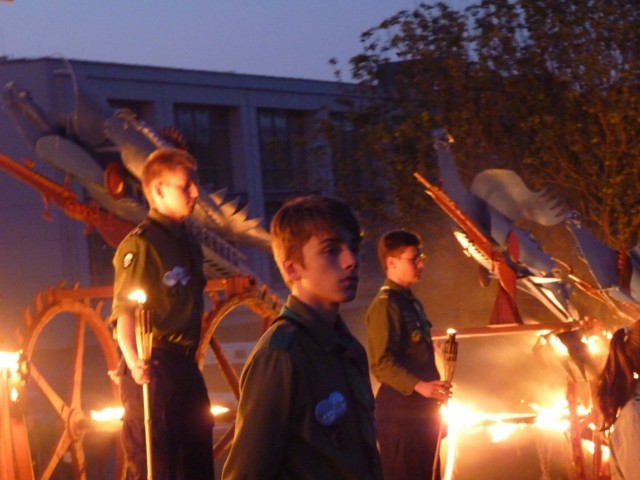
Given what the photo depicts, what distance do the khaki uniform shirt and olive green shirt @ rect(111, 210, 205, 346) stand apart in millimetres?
2170

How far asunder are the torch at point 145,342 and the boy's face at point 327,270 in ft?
5.34

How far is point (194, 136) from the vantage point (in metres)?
31.7

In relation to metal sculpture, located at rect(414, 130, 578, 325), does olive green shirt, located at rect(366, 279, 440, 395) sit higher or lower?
lower

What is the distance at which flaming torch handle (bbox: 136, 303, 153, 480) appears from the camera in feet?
14.6

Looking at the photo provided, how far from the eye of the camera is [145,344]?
451 cm

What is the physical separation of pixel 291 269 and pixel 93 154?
4.26m

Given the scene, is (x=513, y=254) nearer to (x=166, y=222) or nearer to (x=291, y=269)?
(x=166, y=222)

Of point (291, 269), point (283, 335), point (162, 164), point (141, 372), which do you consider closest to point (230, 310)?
point (162, 164)

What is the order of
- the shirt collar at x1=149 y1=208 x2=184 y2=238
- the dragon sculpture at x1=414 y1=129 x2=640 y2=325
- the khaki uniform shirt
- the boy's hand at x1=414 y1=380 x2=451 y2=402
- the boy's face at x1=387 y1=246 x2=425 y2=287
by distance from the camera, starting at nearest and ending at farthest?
the khaki uniform shirt < the shirt collar at x1=149 y1=208 x2=184 y2=238 < the boy's hand at x1=414 y1=380 x2=451 y2=402 < the boy's face at x1=387 y1=246 x2=425 y2=287 < the dragon sculpture at x1=414 y1=129 x2=640 y2=325

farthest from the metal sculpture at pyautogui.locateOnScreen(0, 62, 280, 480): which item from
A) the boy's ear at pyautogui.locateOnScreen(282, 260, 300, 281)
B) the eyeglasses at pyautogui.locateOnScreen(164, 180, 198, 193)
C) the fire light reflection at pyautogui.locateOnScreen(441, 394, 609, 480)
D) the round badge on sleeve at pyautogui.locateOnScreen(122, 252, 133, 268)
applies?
the boy's ear at pyautogui.locateOnScreen(282, 260, 300, 281)

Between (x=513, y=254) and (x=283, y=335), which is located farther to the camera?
(x=513, y=254)

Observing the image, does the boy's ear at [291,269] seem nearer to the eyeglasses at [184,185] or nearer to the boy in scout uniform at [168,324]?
the boy in scout uniform at [168,324]

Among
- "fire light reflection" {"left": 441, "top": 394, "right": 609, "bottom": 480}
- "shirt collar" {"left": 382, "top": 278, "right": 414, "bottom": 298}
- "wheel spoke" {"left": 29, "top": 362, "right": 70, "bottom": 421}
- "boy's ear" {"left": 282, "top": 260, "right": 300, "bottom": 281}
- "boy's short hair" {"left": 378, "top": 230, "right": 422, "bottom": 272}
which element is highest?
"boy's short hair" {"left": 378, "top": 230, "right": 422, "bottom": 272}

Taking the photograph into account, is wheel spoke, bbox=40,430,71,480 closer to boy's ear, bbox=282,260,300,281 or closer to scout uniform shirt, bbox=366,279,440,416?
scout uniform shirt, bbox=366,279,440,416
